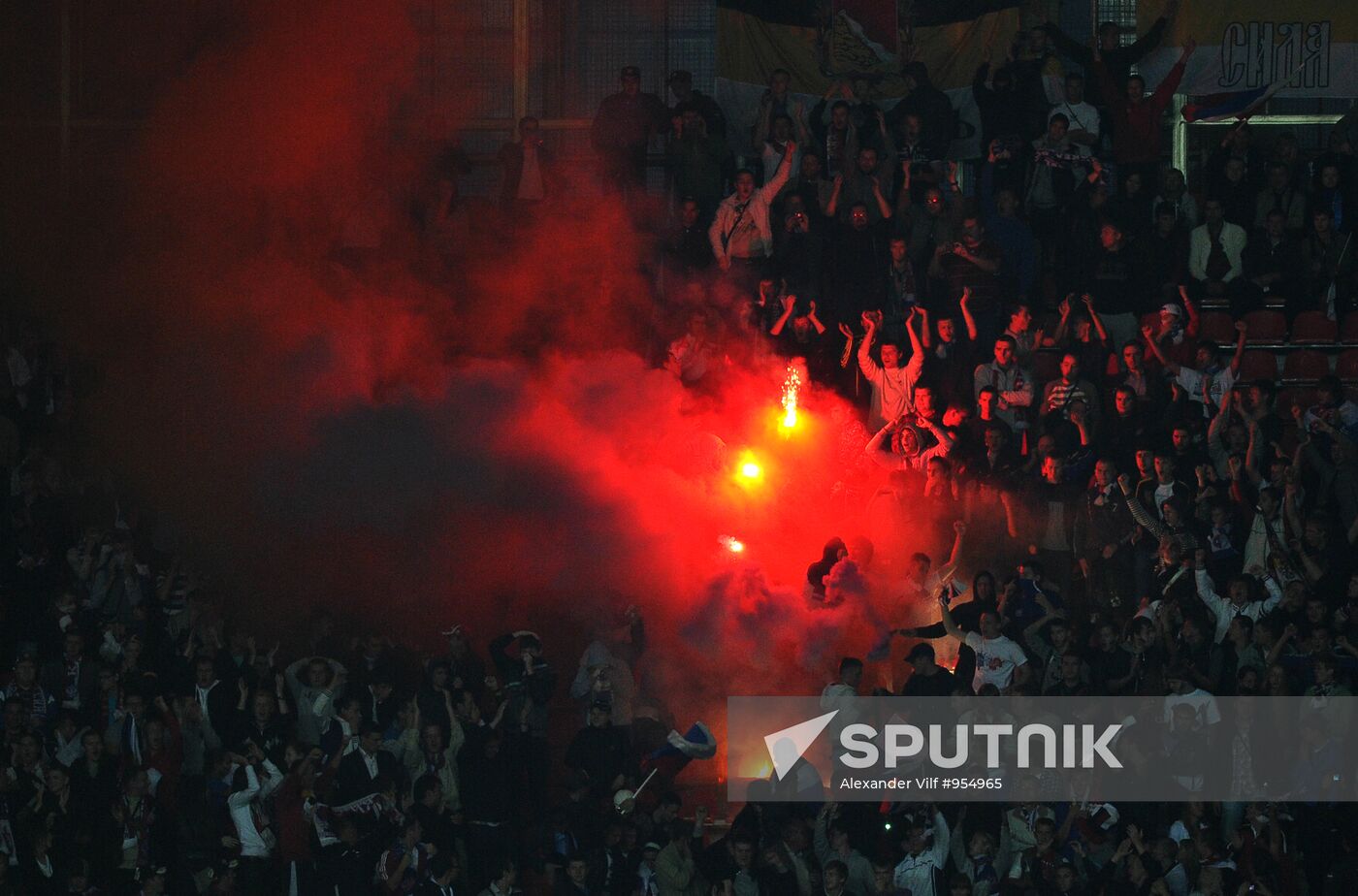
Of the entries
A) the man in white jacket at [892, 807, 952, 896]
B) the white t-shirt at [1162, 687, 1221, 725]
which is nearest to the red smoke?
the man in white jacket at [892, 807, 952, 896]

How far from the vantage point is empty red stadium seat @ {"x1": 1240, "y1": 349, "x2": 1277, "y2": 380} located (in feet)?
47.1

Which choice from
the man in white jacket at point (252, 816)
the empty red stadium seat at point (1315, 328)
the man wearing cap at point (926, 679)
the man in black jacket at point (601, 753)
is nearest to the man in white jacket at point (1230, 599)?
the man wearing cap at point (926, 679)

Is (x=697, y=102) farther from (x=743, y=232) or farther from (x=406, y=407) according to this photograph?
(x=406, y=407)

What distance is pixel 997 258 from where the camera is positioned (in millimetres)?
14109

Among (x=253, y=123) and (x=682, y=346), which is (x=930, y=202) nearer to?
(x=682, y=346)

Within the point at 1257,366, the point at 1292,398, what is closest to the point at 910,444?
the point at 1257,366

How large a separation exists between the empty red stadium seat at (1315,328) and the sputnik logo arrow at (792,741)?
16.2 ft

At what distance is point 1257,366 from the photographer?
567 inches

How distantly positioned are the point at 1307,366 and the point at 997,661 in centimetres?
401

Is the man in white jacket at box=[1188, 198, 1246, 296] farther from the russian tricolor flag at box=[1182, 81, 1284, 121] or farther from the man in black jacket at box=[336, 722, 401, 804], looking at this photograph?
the man in black jacket at box=[336, 722, 401, 804]

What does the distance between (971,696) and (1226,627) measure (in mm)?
1595

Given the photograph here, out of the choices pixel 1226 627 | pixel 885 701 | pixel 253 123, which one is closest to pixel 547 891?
pixel 885 701

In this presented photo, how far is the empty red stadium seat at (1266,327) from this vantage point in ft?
48.0

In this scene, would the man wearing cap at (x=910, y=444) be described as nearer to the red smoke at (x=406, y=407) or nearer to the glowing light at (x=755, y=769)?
the red smoke at (x=406, y=407)
